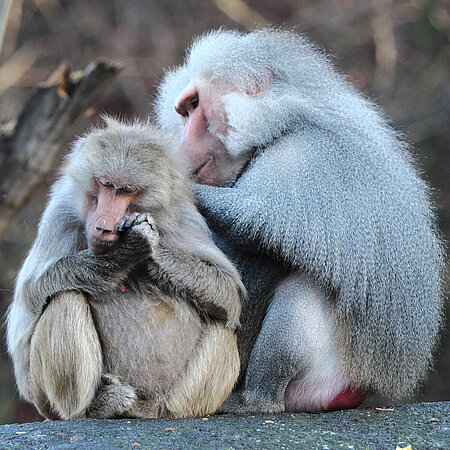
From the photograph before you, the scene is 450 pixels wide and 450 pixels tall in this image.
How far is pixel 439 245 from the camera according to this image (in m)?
4.86

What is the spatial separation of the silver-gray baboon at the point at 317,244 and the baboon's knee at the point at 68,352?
0.81 meters

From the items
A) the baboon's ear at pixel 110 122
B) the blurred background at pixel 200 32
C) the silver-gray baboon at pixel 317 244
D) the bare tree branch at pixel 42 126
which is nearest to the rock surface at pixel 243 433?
the silver-gray baboon at pixel 317 244

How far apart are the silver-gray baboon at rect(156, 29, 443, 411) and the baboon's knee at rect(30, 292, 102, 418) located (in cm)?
81

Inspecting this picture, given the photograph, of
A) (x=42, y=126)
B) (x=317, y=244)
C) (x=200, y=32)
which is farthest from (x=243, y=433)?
(x=200, y=32)

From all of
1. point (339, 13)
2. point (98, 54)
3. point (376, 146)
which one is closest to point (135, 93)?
point (98, 54)

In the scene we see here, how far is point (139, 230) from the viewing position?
3.70 meters

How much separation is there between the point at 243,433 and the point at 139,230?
41.8 inches

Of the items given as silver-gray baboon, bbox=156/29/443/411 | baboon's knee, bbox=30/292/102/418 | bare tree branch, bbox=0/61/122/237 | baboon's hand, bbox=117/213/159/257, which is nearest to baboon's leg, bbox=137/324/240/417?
silver-gray baboon, bbox=156/29/443/411

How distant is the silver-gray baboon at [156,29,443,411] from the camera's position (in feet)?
13.9

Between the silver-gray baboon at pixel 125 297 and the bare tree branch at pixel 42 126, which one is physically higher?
the bare tree branch at pixel 42 126

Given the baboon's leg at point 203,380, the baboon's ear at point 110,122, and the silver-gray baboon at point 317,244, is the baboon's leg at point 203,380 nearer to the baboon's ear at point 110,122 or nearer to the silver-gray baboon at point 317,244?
the silver-gray baboon at point 317,244

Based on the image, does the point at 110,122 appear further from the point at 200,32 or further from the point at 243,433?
the point at 200,32

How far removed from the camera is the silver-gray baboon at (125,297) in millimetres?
3787

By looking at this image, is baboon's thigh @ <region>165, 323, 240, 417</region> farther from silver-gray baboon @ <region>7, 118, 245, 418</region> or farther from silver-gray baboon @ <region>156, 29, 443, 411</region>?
silver-gray baboon @ <region>156, 29, 443, 411</region>
